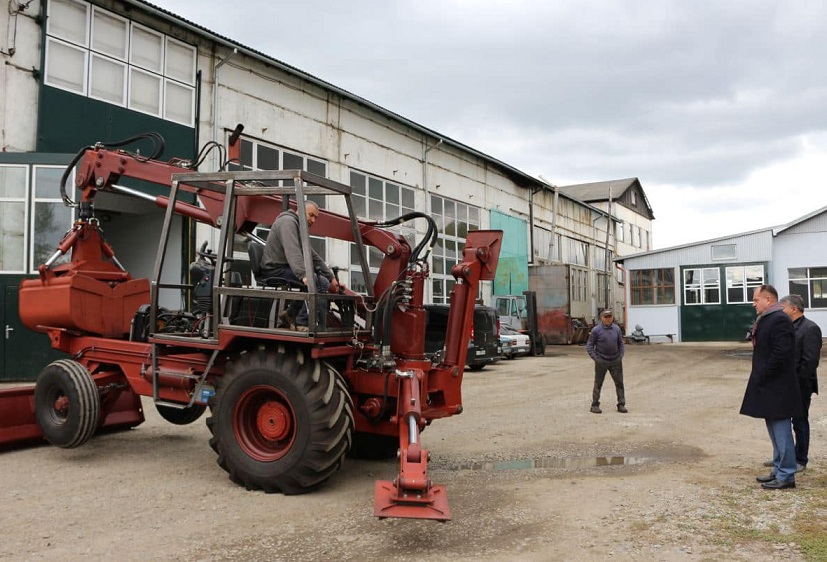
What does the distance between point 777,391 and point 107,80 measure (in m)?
14.8

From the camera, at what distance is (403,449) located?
5.43 metres

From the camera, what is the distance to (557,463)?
7.52m

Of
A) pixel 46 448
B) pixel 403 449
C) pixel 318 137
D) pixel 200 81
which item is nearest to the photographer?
pixel 403 449

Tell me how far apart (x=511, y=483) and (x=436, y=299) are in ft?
69.8

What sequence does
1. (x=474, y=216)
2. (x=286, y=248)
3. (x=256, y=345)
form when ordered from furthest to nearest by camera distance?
(x=474, y=216)
(x=256, y=345)
(x=286, y=248)

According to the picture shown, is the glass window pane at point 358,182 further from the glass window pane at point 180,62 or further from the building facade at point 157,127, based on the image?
the glass window pane at point 180,62

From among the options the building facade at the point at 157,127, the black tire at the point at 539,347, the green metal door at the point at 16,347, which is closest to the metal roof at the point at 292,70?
the building facade at the point at 157,127

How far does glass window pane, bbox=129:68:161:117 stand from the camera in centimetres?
1631

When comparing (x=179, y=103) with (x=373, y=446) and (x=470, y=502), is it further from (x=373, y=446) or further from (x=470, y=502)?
(x=470, y=502)

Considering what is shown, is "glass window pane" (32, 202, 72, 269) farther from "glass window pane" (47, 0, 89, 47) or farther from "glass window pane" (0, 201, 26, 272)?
"glass window pane" (47, 0, 89, 47)

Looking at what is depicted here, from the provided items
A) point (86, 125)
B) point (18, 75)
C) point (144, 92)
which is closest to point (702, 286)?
point (144, 92)

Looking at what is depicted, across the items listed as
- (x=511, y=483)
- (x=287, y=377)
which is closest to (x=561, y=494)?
(x=511, y=483)

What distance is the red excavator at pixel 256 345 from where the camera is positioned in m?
5.99

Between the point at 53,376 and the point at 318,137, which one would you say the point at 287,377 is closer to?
the point at 53,376
